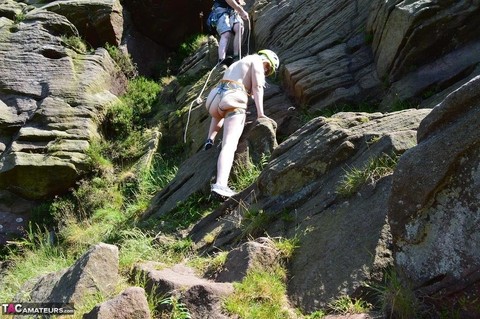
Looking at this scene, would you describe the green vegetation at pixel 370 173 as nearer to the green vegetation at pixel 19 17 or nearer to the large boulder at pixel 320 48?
the large boulder at pixel 320 48

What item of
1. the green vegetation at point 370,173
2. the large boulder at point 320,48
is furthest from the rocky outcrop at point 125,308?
the large boulder at point 320,48

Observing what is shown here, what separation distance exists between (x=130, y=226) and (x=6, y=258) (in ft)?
8.99

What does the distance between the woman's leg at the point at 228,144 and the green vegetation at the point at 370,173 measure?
90.1 inches

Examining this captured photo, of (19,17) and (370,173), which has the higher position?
(370,173)

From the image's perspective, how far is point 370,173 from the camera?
7.32 metres

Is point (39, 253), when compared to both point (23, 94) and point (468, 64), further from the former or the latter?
point (468, 64)

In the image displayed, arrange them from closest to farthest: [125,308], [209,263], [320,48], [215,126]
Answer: [125,308], [209,263], [215,126], [320,48]

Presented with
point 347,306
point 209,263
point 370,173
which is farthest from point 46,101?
point 347,306

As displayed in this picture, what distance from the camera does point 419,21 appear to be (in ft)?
35.1

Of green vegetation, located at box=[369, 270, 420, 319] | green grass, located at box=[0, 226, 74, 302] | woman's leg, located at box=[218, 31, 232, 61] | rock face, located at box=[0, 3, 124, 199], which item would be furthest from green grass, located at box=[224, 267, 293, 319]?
woman's leg, located at box=[218, 31, 232, 61]

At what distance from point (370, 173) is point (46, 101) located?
870 cm

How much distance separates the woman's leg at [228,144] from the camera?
9.39 meters

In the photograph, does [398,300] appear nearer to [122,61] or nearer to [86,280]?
[86,280]

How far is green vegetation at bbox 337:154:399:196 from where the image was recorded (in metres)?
7.29
